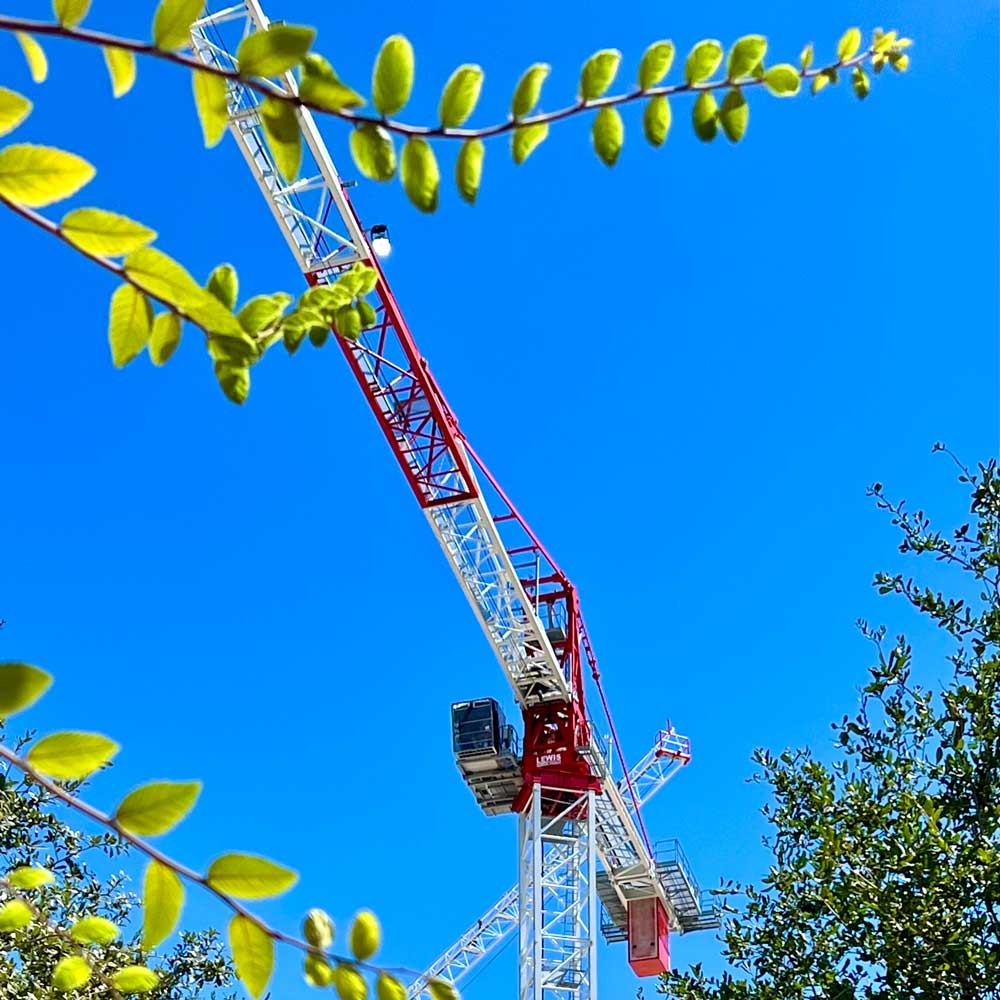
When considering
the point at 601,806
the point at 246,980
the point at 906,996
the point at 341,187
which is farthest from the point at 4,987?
the point at 601,806

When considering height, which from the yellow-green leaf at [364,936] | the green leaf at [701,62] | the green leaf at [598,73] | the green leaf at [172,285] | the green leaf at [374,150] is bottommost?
the yellow-green leaf at [364,936]

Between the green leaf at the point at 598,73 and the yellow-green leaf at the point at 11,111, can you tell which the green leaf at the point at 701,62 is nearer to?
the green leaf at the point at 598,73

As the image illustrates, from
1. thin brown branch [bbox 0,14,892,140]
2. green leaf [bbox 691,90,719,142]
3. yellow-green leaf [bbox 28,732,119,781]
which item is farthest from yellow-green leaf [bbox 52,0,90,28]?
green leaf [bbox 691,90,719,142]

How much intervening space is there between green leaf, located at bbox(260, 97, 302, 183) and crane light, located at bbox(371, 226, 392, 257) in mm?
26649

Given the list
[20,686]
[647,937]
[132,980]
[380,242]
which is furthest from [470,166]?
[647,937]

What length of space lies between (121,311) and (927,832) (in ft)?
27.4

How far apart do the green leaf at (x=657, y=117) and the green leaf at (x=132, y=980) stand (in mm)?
1040

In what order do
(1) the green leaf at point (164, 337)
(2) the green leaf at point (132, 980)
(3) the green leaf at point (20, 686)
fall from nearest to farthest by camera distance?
(3) the green leaf at point (20, 686)
(1) the green leaf at point (164, 337)
(2) the green leaf at point (132, 980)

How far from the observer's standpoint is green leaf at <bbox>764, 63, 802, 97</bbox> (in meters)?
1.53

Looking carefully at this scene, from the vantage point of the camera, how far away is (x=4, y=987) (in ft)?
42.5

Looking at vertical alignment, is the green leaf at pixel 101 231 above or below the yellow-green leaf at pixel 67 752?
above

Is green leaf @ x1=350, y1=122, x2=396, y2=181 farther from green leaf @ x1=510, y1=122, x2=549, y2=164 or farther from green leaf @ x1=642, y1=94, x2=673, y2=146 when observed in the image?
green leaf @ x1=642, y1=94, x2=673, y2=146

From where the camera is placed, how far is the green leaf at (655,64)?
4.46 feet

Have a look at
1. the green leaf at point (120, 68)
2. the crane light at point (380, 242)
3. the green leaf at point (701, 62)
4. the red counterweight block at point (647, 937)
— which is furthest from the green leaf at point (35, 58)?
the red counterweight block at point (647, 937)
